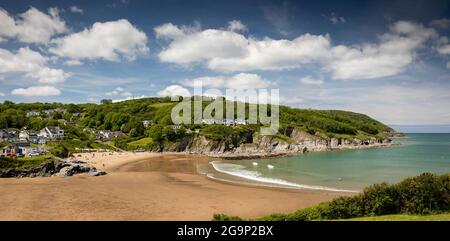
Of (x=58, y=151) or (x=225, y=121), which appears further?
(x=225, y=121)

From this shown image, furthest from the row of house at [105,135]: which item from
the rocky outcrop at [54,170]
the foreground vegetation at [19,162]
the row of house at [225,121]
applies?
the foreground vegetation at [19,162]

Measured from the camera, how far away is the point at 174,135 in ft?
300

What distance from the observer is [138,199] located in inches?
1112

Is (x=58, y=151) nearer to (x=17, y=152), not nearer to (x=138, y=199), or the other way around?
(x=17, y=152)

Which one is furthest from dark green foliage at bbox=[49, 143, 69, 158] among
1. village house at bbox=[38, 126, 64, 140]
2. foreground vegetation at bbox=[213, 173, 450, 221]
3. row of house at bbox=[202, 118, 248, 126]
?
row of house at bbox=[202, 118, 248, 126]

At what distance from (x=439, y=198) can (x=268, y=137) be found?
7597 centimetres

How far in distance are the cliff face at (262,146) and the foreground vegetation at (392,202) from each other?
5717 centimetres

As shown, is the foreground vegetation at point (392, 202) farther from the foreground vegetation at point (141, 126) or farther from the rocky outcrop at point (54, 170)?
the foreground vegetation at point (141, 126)

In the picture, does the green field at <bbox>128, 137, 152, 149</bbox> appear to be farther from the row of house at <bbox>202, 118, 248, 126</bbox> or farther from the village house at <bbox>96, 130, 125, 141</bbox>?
the row of house at <bbox>202, 118, 248, 126</bbox>

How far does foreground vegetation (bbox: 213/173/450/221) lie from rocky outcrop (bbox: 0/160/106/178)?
34.2 metres

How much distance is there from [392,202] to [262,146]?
73.4 m

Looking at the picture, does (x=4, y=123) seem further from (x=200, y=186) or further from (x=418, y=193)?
(x=418, y=193)

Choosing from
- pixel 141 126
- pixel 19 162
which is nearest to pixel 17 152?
pixel 19 162
